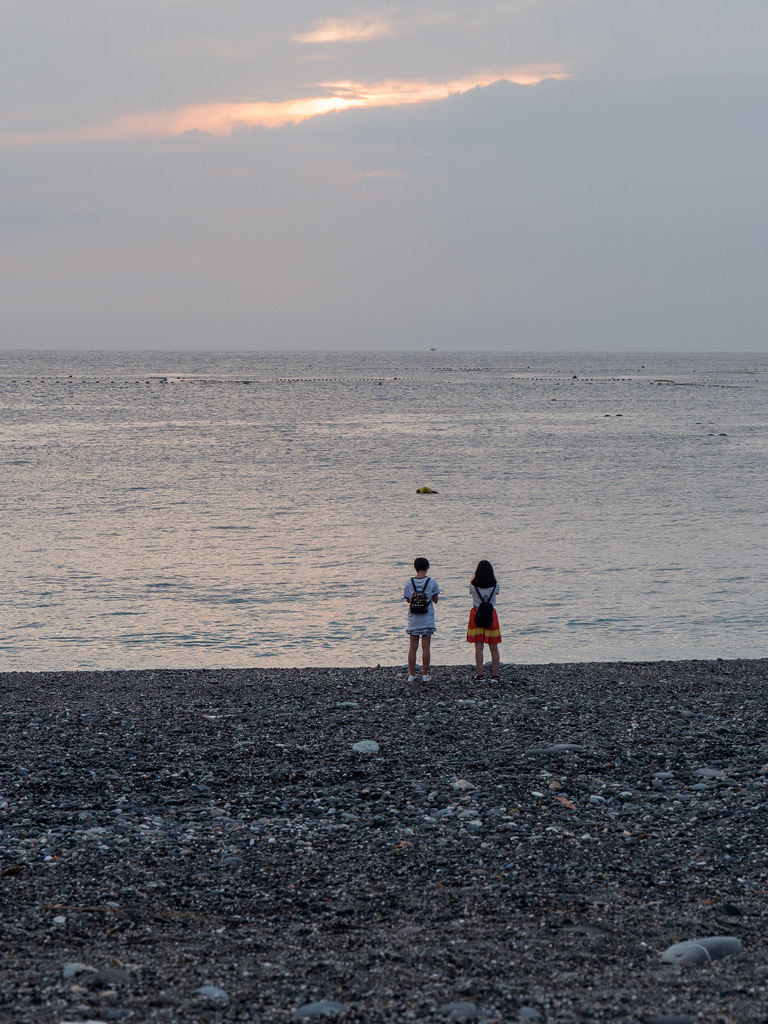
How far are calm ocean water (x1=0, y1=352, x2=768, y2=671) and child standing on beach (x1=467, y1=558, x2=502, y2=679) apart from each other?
3459mm

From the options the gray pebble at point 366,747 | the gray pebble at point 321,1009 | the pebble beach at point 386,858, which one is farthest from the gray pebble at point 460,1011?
the gray pebble at point 366,747

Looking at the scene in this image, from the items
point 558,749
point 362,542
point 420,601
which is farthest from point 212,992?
point 362,542

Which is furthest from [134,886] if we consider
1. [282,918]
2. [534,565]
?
[534,565]

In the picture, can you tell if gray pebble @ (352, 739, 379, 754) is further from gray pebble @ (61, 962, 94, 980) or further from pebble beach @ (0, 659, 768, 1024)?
gray pebble @ (61, 962, 94, 980)

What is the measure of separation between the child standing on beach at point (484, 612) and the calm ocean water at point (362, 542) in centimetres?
346

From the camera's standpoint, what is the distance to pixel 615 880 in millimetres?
7750

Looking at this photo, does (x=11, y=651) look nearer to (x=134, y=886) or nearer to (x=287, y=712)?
(x=287, y=712)

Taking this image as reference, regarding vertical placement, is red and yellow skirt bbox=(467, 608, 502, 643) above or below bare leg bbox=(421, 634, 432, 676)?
above

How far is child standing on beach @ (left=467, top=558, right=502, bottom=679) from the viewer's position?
14.6 meters

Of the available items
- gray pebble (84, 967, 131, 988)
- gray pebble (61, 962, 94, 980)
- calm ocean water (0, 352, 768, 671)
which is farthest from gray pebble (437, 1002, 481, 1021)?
calm ocean water (0, 352, 768, 671)

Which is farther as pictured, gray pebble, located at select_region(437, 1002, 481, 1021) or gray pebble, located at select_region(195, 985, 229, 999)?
gray pebble, located at select_region(195, 985, 229, 999)

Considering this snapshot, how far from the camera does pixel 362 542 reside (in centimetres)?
3219

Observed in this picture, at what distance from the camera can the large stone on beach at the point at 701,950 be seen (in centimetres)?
621

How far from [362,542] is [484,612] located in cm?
1752
